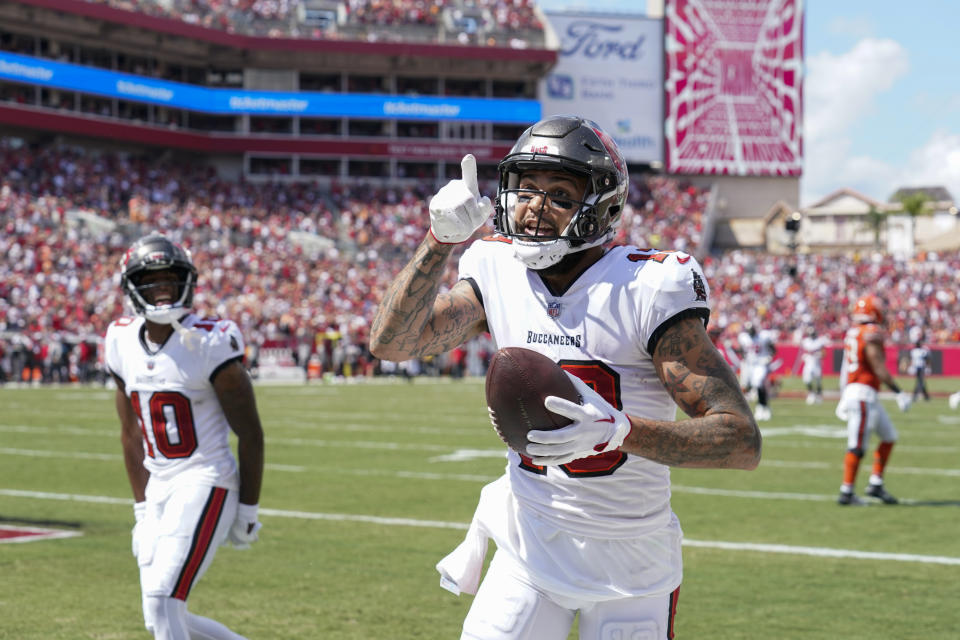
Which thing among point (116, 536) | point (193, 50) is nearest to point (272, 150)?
point (193, 50)

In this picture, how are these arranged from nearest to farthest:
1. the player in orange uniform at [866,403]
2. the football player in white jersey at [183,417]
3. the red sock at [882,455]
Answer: the football player in white jersey at [183,417], the player in orange uniform at [866,403], the red sock at [882,455]

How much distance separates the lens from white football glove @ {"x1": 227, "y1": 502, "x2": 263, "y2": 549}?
4660 millimetres

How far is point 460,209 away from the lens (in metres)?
2.86

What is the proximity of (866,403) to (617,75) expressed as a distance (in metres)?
45.2

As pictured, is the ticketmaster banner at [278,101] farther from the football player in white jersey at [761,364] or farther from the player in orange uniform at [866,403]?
the player in orange uniform at [866,403]

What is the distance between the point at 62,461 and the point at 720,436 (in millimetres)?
11483

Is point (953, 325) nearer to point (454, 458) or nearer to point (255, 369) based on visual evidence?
point (255, 369)

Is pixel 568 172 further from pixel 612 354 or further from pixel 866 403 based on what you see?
pixel 866 403

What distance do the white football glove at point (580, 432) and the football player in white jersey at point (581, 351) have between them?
0.38 metres

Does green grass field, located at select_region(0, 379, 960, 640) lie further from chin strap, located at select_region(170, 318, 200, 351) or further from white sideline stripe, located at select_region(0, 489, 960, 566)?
chin strap, located at select_region(170, 318, 200, 351)

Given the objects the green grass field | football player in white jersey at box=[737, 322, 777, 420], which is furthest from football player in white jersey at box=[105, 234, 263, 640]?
football player in white jersey at box=[737, 322, 777, 420]

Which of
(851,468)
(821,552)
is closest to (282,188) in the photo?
(851,468)

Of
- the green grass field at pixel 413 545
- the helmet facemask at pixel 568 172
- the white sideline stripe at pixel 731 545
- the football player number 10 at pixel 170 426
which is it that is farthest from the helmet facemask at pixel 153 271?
the white sideline stripe at pixel 731 545

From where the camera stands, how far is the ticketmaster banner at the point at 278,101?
42969 mm
